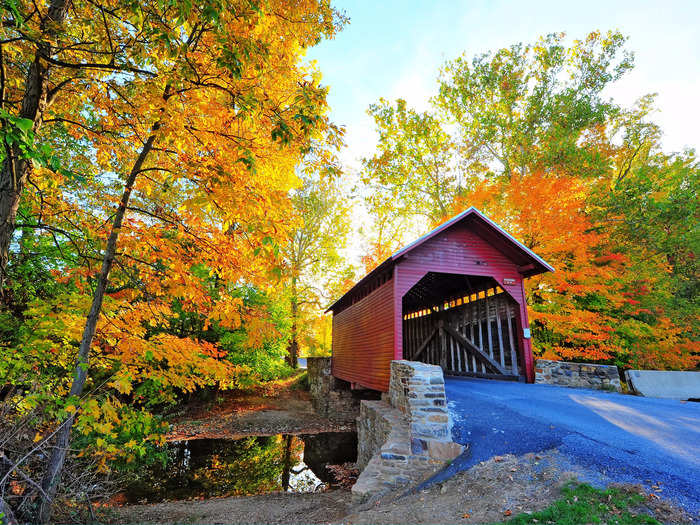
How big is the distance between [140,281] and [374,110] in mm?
17234

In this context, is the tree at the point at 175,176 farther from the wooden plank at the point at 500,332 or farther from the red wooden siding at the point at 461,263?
the wooden plank at the point at 500,332

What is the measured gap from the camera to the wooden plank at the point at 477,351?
9.62 metres

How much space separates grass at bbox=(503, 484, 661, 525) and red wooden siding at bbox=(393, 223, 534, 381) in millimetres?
5127

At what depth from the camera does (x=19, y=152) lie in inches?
143

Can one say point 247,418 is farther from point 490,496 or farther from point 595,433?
point 595,433

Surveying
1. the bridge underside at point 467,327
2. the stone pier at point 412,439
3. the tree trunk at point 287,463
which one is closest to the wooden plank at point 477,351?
the bridge underside at point 467,327

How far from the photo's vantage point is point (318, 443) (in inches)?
452

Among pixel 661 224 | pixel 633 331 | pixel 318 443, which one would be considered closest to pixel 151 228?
pixel 318 443

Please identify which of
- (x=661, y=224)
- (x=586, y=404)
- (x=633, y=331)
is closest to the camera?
(x=586, y=404)

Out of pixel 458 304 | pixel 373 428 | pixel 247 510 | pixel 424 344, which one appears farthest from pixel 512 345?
pixel 247 510

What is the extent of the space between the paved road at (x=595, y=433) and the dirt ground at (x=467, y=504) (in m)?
0.23

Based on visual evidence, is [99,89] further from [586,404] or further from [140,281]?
[586,404]

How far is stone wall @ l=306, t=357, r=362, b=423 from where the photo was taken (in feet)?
46.7

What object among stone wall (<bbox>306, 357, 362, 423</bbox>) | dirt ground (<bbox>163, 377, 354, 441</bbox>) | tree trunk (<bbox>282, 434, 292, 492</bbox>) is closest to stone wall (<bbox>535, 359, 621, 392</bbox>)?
tree trunk (<bbox>282, 434, 292, 492</bbox>)
